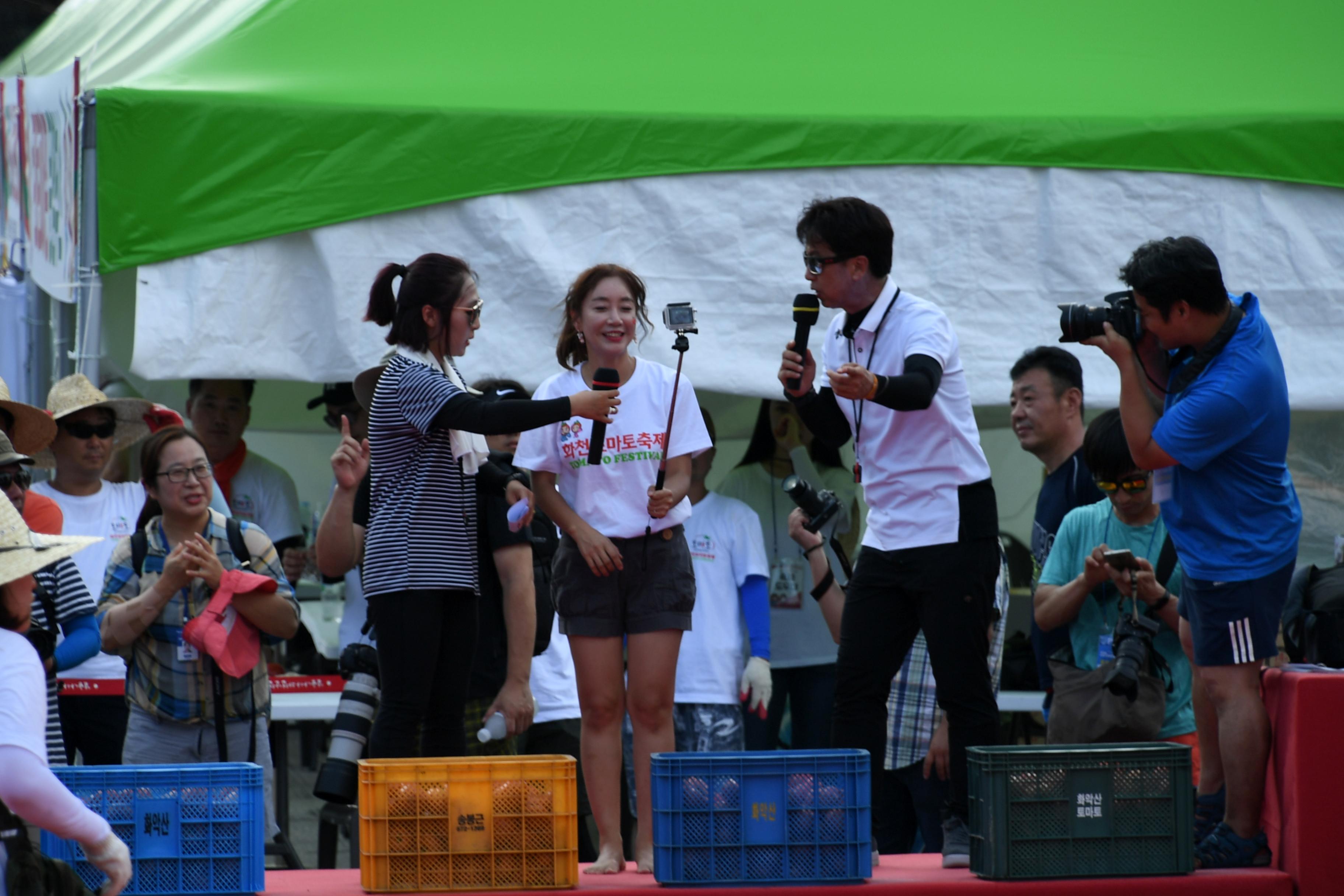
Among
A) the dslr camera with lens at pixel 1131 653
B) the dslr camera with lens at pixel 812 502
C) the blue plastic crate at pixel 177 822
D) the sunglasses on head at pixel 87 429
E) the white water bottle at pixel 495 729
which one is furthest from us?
the sunglasses on head at pixel 87 429

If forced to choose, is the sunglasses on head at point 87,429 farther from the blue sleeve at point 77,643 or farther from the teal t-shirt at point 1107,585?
the teal t-shirt at point 1107,585

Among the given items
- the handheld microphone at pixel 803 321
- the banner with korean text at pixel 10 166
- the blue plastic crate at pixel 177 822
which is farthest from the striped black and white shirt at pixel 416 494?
the banner with korean text at pixel 10 166

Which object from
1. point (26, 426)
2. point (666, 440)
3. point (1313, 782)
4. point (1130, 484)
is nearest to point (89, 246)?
point (26, 426)

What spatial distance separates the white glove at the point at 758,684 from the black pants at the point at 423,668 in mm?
1705

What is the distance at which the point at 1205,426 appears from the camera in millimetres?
3580

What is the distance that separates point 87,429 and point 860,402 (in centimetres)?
270

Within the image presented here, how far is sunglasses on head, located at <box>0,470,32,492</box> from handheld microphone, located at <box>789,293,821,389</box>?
2098 mm

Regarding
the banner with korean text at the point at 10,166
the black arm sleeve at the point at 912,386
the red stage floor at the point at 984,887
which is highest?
the banner with korean text at the point at 10,166

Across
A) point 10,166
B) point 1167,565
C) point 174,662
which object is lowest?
point 174,662

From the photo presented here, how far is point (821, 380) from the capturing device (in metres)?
4.39

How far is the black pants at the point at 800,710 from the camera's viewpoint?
571cm

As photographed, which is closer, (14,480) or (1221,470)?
(1221,470)

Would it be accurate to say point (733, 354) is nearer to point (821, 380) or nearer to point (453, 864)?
point (821, 380)

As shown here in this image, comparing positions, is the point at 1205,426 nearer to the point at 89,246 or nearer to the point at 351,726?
the point at 351,726
